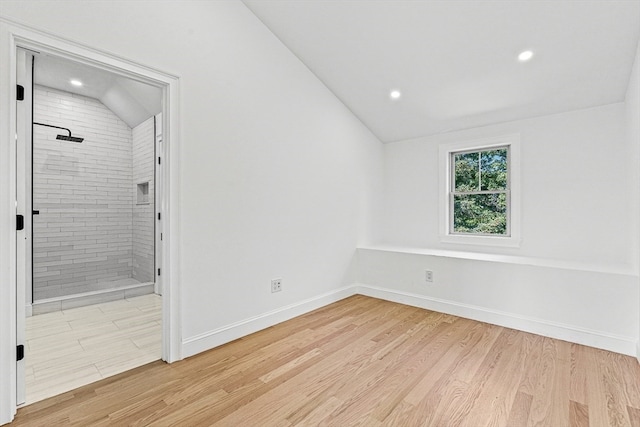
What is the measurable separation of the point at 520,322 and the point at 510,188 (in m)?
1.47

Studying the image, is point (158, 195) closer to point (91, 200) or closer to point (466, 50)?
point (91, 200)

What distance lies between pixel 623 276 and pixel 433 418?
6.63ft

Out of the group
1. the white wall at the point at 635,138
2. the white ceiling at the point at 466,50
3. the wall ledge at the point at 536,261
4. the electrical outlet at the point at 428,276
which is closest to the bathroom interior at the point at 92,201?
the white ceiling at the point at 466,50

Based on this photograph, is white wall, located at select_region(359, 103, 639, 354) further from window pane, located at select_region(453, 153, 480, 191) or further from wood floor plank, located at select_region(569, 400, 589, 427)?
wood floor plank, located at select_region(569, 400, 589, 427)

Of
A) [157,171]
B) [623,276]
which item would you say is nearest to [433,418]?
[623,276]

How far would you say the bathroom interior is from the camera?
141 inches

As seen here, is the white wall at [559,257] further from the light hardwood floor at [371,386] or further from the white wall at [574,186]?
the light hardwood floor at [371,386]

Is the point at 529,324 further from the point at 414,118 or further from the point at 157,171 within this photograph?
the point at 157,171

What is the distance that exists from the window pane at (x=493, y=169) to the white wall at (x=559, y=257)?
0.77 ft

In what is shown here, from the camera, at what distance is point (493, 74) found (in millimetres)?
2908

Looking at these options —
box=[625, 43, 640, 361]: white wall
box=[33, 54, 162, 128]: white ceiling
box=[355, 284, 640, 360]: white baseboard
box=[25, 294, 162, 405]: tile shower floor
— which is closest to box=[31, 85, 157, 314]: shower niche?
box=[33, 54, 162, 128]: white ceiling

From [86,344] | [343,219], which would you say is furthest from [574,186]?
[86,344]

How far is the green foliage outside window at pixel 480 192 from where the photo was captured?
3676 millimetres

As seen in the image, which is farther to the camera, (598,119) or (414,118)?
(414,118)
